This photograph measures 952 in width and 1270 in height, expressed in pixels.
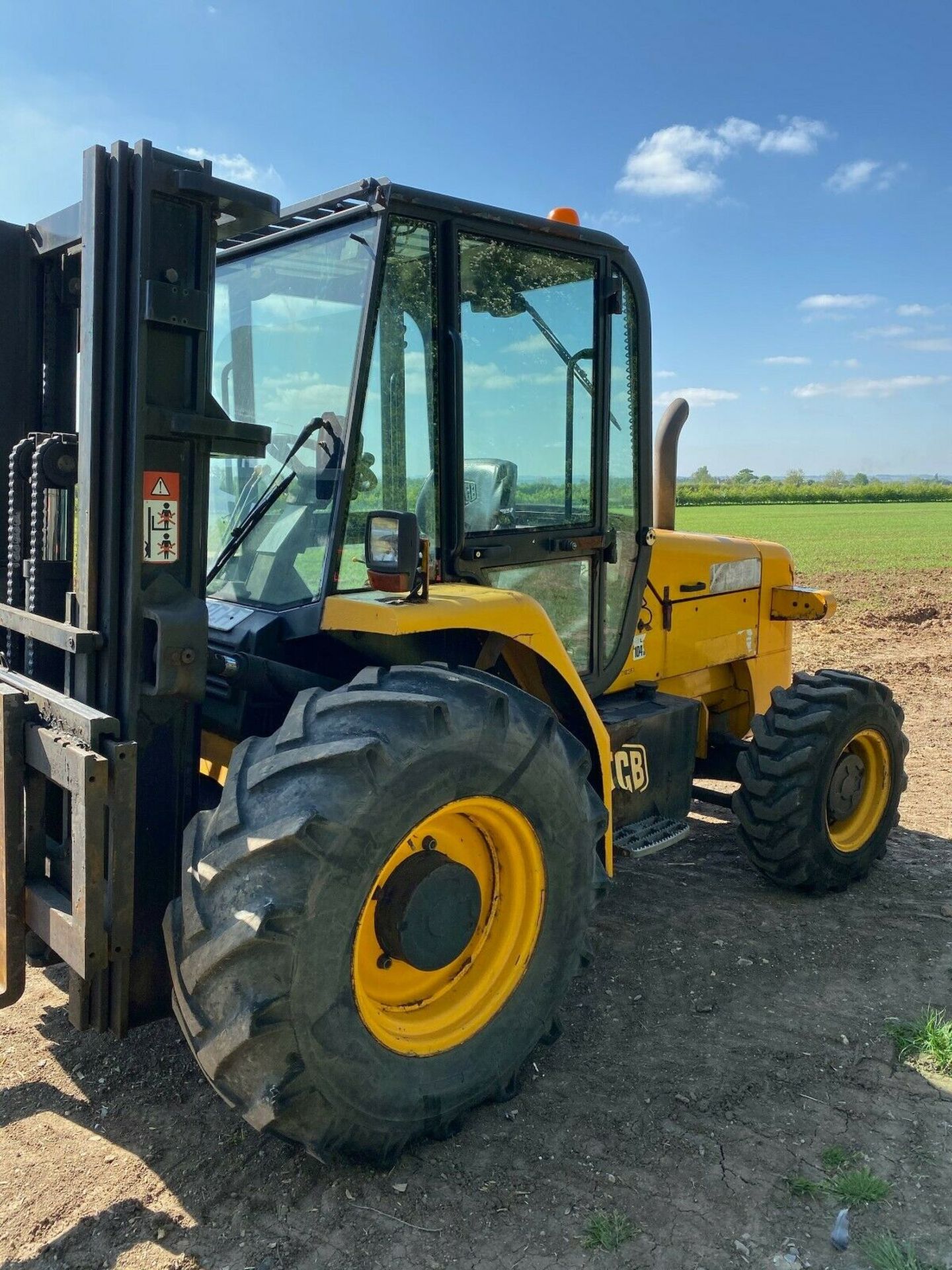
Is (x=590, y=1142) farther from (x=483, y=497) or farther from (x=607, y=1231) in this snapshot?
(x=483, y=497)

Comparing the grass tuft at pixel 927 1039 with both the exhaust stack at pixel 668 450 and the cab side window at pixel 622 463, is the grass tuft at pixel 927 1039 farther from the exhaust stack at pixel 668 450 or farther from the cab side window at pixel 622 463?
the exhaust stack at pixel 668 450

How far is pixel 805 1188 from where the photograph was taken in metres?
3.06

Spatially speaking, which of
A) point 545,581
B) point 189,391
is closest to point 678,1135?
point 545,581

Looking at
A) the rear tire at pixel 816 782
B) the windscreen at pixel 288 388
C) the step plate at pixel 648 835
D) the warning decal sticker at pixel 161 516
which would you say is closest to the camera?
the warning decal sticker at pixel 161 516

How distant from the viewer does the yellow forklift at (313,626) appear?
108 inches

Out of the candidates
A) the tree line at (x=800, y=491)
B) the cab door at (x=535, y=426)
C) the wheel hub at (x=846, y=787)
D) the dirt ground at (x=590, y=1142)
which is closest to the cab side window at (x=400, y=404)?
the cab door at (x=535, y=426)

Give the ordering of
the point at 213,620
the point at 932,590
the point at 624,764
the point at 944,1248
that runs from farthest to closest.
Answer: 1. the point at 932,590
2. the point at 624,764
3. the point at 213,620
4. the point at 944,1248

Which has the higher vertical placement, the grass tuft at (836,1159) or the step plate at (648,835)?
the step plate at (648,835)

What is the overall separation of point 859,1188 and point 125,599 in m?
2.71

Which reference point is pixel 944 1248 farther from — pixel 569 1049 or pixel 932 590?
pixel 932 590

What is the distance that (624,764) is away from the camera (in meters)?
4.71

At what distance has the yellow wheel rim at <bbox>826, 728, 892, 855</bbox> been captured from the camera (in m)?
5.38

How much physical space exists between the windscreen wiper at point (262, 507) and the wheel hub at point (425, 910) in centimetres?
123

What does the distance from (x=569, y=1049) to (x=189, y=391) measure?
2594 millimetres
